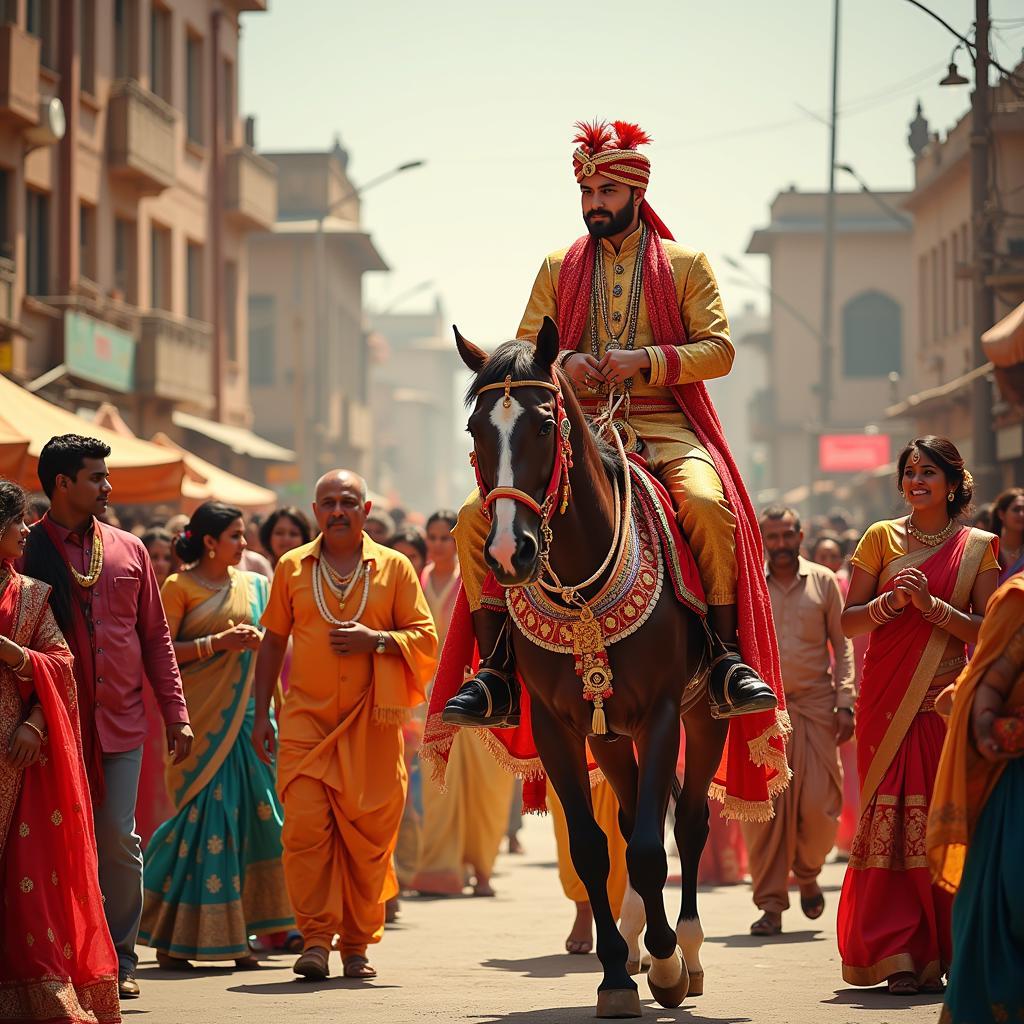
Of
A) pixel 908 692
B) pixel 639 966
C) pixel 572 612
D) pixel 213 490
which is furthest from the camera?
pixel 213 490

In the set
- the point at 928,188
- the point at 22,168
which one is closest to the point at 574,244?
the point at 22,168

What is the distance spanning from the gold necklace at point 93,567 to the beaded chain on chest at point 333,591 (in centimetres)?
156

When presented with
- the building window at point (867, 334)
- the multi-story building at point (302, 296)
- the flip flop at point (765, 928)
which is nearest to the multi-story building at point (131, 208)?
the flip flop at point (765, 928)

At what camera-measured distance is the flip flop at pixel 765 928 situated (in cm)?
1137

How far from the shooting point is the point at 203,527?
10766 mm

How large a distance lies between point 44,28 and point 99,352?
4.51 m

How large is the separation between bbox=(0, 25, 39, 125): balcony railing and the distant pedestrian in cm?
1509

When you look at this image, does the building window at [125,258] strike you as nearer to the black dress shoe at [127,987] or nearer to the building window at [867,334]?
the black dress shoe at [127,987]

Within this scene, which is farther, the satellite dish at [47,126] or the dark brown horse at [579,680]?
the satellite dish at [47,126]

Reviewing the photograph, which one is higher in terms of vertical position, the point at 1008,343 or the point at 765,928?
the point at 1008,343

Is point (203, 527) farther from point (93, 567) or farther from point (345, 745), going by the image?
point (93, 567)

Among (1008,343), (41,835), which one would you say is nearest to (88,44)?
(1008,343)

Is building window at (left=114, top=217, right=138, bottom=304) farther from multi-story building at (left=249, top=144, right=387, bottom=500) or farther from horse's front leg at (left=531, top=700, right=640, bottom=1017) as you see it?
horse's front leg at (left=531, top=700, right=640, bottom=1017)

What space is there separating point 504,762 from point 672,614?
1357 mm
